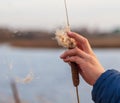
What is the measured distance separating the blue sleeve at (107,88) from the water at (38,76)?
400 mm

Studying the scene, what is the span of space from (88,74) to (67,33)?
0.12 m

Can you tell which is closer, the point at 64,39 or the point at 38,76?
the point at 64,39

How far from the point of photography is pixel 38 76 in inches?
87.0

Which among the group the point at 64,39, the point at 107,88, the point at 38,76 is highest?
the point at 64,39

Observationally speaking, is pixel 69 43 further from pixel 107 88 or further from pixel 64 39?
pixel 107 88

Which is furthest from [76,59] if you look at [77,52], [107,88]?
[107,88]

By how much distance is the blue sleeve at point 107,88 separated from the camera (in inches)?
45.5

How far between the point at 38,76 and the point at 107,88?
1064 millimetres

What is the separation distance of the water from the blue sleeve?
15.8 inches

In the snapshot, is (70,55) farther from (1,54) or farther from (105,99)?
→ (1,54)

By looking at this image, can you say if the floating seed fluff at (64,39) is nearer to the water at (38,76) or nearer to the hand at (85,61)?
the hand at (85,61)

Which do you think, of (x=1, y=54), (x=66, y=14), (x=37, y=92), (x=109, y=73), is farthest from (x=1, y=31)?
(x=37, y=92)

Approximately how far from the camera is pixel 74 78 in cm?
127

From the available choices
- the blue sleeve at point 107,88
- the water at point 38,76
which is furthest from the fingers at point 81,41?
the water at point 38,76
